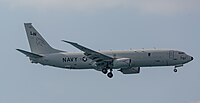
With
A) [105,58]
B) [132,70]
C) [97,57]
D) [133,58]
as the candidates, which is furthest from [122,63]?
[132,70]

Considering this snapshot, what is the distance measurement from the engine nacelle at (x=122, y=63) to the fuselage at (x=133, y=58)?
652 mm

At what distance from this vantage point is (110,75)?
10388 cm

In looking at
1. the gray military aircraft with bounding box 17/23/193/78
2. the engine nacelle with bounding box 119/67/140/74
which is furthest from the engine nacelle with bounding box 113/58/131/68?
the engine nacelle with bounding box 119/67/140/74

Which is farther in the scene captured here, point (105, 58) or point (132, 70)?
point (132, 70)

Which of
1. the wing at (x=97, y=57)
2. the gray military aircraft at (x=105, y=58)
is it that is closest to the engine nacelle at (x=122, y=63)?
the gray military aircraft at (x=105, y=58)

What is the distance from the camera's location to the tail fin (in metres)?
109

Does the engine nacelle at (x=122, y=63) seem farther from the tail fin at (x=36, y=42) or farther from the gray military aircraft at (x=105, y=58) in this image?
the tail fin at (x=36, y=42)

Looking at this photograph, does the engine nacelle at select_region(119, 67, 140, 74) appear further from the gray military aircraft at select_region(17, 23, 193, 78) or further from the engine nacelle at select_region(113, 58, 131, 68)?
the engine nacelle at select_region(113, 58, 131, 68)

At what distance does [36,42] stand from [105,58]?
1335 centimetres

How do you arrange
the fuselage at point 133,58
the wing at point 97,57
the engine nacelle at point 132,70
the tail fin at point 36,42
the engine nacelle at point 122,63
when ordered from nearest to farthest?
the fuselage at point 133,58
the engine nacelle at point 122,63
the wing at point 97,57
the engine nacelle at point 132,70
the tail fin at point 36,42

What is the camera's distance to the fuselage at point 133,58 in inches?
3952

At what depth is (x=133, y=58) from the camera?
101 m

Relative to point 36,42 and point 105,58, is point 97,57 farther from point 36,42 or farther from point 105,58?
point 36,42

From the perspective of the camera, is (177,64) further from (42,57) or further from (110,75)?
(42,57)
